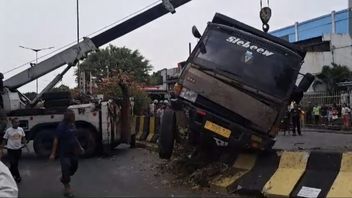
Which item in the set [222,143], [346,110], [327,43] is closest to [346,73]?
[327,43]

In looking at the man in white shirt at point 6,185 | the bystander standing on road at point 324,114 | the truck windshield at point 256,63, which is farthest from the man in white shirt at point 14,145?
the bystander standing on road at point 324,114

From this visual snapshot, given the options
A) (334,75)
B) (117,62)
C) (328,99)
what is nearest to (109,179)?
(328,99)

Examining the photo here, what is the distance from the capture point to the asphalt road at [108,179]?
9.74 m

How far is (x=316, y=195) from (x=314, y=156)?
2.91ft

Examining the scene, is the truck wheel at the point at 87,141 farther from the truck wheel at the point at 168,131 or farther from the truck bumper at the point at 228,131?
the truck bumper at the point at 228,131

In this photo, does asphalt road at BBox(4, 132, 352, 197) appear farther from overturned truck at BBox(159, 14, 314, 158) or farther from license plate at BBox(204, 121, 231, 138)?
overturned truck at BBox(159, 14, 314, 158)

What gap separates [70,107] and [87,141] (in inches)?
45.0

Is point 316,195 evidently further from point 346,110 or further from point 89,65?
point 89,65

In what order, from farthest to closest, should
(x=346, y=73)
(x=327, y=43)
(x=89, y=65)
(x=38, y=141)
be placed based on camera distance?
(x=89, y=65), (x=327, y=43), (x=346, y=73), (x=38, y=141)

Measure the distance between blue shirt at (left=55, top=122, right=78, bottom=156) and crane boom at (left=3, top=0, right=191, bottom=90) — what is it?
8.06 m

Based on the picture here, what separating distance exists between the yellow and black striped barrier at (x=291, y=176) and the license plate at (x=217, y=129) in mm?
658

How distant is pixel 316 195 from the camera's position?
8.26 m

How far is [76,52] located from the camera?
59.3 feet

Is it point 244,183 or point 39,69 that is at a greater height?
point 39,69
